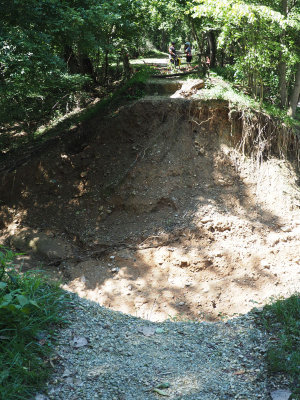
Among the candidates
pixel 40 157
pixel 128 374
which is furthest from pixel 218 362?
pixel 40 157

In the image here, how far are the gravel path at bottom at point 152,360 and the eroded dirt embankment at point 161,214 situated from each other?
7.52 ft

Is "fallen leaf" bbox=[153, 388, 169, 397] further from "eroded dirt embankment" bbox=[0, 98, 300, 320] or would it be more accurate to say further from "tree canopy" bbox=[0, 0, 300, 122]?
"tree canopy" bbox=[0, 0, 300, 122]

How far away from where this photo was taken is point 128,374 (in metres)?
2.85

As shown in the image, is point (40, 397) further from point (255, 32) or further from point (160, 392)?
point (255, 32)

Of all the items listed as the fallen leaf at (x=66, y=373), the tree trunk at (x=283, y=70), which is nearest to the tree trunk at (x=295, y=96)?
the tree trunk at (x=283, y=70)

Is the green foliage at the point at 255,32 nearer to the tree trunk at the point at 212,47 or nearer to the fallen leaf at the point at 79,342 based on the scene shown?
the tree trunk at the point at 212,47

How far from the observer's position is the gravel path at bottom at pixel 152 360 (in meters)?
2.68

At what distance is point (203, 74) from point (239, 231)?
489 centimetres

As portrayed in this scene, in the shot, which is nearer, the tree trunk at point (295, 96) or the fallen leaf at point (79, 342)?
the fallen leaf at point (79, 342)

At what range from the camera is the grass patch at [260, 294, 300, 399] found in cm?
277

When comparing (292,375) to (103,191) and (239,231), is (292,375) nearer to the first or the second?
(239,231)

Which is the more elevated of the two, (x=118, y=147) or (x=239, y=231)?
(x=118, y=147)

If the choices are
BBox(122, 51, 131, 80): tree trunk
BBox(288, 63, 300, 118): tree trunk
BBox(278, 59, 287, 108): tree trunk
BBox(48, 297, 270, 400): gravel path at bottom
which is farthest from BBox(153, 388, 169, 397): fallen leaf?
BBox(288, 63, 300, 118): tree trunk

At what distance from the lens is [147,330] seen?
3.68 metres
